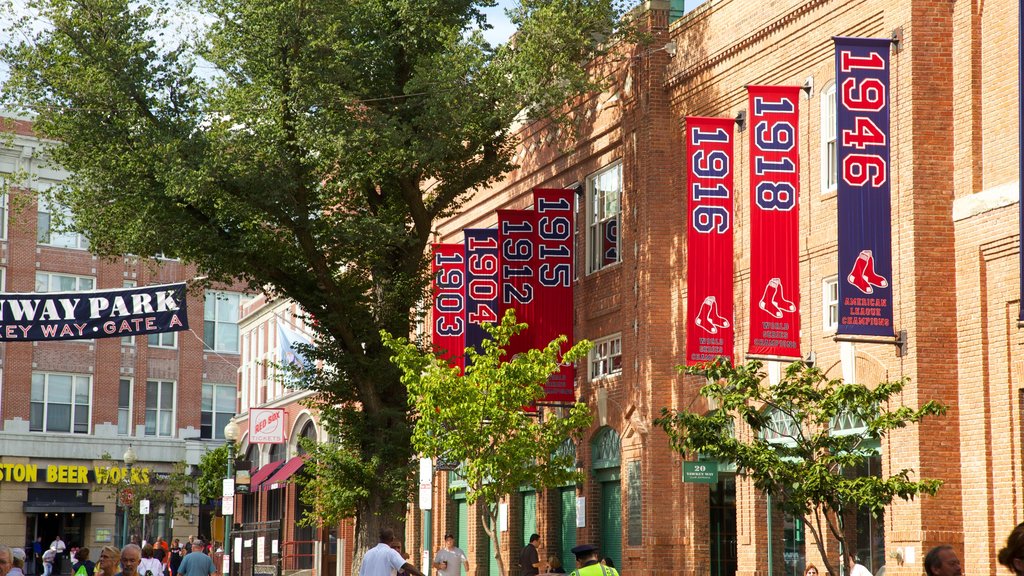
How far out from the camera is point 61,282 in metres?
64.4

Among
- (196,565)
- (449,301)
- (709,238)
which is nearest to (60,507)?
(449,301)

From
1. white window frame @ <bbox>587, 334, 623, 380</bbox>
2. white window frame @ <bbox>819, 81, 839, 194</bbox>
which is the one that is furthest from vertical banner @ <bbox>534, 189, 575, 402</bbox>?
white window frame @ <bbox>819, 81, 839, 194</bbox>

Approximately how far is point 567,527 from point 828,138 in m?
12.6

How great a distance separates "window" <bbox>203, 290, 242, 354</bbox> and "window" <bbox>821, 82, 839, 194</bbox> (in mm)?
50344

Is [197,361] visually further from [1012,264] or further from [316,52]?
[1012,264]

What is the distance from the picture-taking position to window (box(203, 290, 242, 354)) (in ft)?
232

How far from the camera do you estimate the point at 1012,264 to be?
19.4 metres

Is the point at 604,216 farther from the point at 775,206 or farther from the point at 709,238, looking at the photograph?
the point at 775,206

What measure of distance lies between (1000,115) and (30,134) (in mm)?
53230

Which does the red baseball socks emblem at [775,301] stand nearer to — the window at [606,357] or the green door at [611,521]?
the window at [606,357]

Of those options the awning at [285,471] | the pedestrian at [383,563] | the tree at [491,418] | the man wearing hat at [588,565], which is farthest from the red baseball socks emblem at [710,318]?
the awning at [285,471]

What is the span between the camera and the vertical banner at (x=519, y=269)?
102 ft

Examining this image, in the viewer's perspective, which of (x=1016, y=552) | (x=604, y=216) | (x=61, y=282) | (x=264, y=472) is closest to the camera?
(x=1016, y=552)

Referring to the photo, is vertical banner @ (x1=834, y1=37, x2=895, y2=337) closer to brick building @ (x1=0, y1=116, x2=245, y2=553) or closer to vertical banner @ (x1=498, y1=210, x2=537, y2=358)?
vertical banner @ (x1=498, y1=210, x2=537, y2=358)
